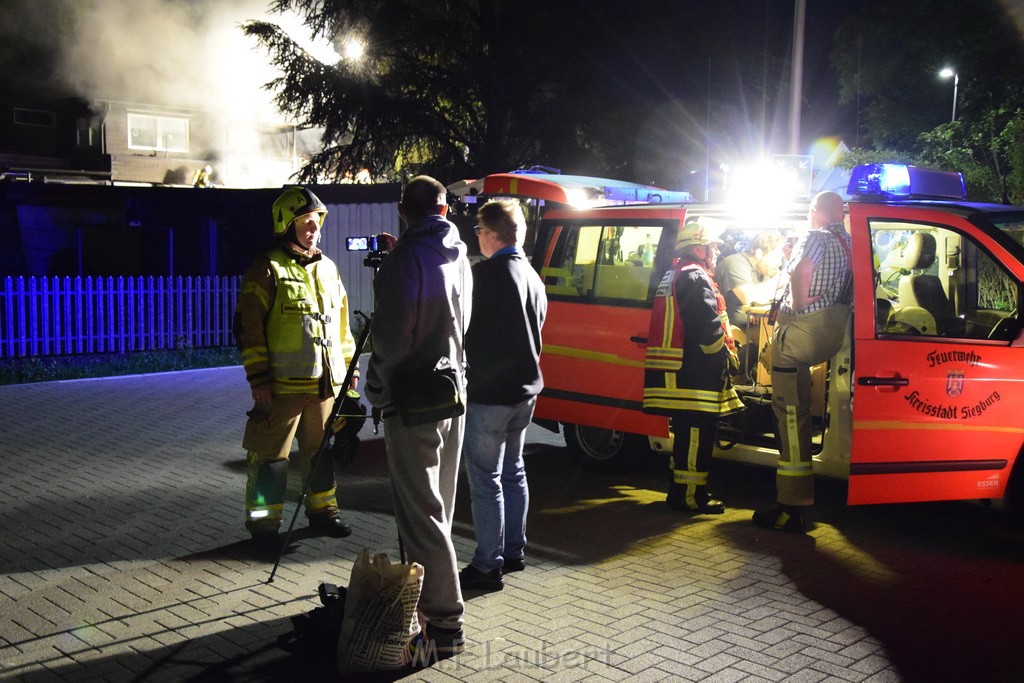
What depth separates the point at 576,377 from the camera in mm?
7637

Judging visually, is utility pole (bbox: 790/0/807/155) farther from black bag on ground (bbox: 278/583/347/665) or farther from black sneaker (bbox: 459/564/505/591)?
black bag on ground (bbox: 278/583/347/665)

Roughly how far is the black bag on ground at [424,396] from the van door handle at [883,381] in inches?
105

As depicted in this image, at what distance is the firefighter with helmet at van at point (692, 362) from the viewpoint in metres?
6.60

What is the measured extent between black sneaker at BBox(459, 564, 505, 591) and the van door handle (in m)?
2.30

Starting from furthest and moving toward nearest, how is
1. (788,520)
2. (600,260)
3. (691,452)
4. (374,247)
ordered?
(600,260) < (691,452) < (788,520) < (374,247)

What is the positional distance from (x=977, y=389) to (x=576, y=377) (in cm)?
273

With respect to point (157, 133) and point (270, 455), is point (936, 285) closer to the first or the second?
point (270, 455)

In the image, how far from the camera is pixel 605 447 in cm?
792

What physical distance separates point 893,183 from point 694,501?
242 centimetres

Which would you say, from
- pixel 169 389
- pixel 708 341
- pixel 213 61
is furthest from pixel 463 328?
pixel 213 61

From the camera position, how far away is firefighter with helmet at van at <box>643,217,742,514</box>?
660 centimetres

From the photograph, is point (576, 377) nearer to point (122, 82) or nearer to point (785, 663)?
point (785, 663)

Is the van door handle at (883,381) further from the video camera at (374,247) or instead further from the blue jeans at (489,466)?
the video camera at (374,247)

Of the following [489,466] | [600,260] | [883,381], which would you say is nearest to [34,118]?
[600,260]
